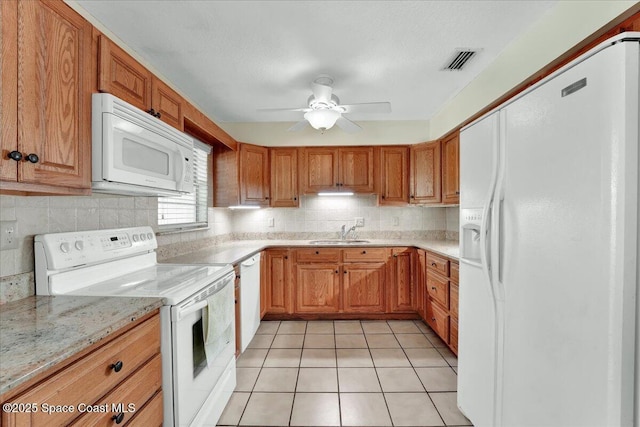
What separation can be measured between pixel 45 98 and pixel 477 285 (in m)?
2.05

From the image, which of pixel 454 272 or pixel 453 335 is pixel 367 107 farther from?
pixel 453 335

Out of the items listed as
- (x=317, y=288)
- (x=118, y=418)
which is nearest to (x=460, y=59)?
(x=317, y=288)

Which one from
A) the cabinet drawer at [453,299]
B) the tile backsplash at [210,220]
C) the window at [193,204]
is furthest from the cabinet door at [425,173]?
the window at [193,204]

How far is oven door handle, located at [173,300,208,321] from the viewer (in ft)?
4.30

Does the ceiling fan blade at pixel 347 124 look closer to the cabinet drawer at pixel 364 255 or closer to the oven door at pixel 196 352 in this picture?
the cabinet drawer at pixel 364 255

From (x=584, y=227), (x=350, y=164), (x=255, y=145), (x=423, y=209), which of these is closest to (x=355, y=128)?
(x=350, y=164)

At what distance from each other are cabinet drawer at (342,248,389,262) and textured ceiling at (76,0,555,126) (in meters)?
1.66

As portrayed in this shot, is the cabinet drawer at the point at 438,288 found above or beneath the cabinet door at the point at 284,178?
beneath

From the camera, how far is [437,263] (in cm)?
282

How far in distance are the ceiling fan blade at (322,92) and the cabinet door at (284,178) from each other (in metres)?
1.25

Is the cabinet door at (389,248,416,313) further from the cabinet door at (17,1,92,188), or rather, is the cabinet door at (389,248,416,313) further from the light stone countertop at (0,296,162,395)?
the cabinet door at (17,1,92,188)

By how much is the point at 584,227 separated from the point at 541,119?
42cm

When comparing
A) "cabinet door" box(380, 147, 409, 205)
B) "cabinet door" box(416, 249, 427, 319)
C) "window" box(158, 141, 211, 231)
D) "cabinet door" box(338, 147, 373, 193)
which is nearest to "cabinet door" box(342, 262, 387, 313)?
"cabinet door" box(416, 249, 427, 319)

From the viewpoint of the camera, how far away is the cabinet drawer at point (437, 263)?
262cm
